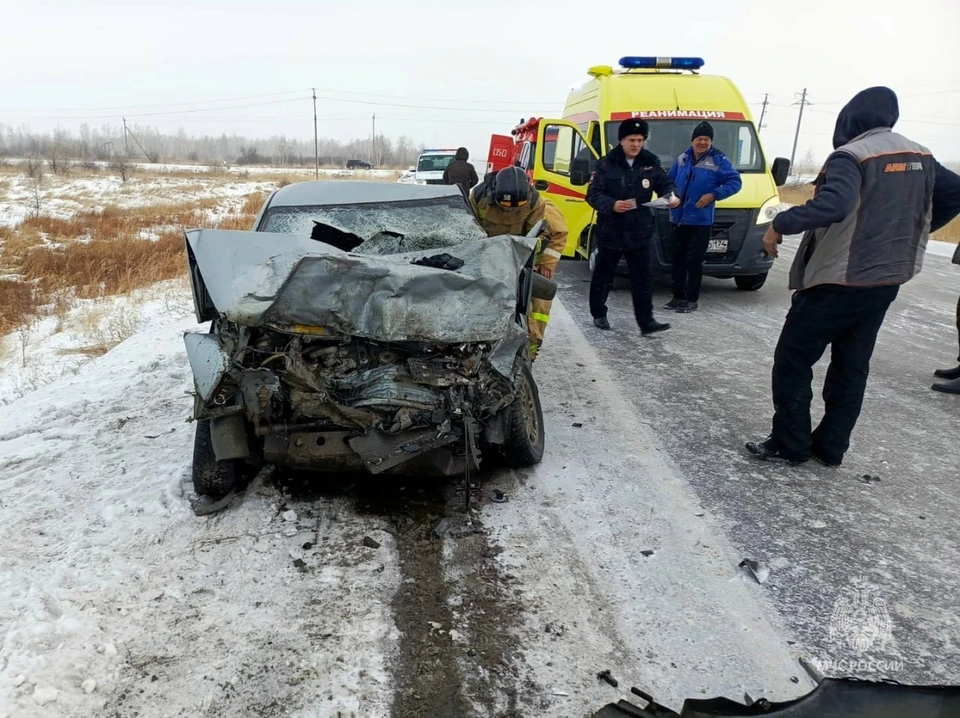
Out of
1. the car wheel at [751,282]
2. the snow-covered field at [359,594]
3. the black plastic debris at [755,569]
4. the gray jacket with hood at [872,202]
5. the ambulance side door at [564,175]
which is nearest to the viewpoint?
the snow-covered field at [359,594]

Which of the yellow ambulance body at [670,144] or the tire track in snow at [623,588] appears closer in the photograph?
the tire track in snow at [623,588]

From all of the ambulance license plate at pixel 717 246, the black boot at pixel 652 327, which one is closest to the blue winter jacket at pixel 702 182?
the ambulance license plate at pixel 717 246

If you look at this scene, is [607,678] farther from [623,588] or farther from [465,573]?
[465,573]

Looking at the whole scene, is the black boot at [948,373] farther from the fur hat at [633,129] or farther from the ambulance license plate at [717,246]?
the fur hat at [633,129]

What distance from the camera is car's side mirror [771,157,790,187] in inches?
316

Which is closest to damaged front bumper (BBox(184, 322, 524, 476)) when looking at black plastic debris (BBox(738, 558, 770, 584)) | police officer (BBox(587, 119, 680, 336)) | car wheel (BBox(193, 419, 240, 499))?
car wheel (BBox(193, 419, 240, 499))

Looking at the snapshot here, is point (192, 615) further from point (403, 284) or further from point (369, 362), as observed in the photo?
point (403, 284)

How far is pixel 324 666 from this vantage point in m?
2.25

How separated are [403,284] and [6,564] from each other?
2.05 m

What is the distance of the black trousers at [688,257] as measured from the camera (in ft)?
23.4

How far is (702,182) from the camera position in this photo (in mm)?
6922

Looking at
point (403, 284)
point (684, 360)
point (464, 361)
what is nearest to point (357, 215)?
point (403, 284)

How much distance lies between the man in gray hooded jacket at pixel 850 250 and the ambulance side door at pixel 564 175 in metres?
4.99

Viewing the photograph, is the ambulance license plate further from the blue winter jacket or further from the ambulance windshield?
the ambulance windshield
